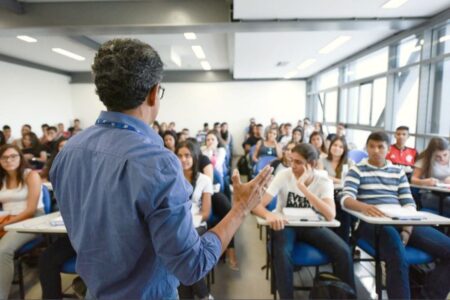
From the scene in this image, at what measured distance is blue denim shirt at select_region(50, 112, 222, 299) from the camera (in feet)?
2.28

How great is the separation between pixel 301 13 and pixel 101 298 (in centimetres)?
402

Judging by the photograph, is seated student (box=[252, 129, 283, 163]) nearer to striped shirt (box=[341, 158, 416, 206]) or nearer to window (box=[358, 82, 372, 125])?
striped shirt (box=[341, 158, 416, 206])

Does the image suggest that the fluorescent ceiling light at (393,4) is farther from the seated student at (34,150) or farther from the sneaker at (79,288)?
the seated student at (34,150)

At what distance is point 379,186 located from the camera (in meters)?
2.40

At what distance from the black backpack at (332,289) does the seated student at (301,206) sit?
5 centimetres

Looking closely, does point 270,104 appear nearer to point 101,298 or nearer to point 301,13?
point 301,13

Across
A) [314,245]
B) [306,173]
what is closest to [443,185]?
[306,173]

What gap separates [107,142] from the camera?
737 mm

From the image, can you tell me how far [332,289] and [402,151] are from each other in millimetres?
3010

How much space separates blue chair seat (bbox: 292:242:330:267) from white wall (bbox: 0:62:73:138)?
8115 millimetres

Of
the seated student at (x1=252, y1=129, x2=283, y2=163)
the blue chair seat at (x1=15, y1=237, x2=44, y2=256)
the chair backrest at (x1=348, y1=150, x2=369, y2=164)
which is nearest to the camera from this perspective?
the blue chair seat at (x1=15, y1=237, x2=44, y2=256)

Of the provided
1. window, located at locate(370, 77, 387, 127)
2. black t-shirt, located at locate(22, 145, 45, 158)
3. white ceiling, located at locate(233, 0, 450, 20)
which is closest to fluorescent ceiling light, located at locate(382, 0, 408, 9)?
white ceiling, located at locate(233, 0, 450, 20)

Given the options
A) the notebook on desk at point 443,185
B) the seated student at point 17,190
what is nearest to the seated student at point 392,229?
the notebook on desk at point 443,185

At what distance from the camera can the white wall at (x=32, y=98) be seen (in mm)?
7195
